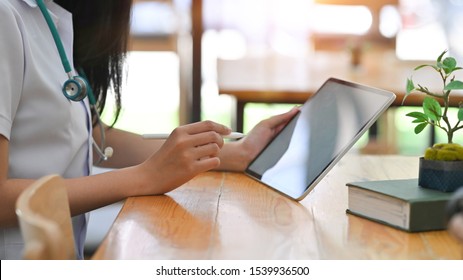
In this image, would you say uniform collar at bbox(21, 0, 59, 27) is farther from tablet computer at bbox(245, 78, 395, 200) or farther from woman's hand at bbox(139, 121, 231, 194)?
tablet computer at bbox(245, 78, 395, 200)

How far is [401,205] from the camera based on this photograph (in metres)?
0.94

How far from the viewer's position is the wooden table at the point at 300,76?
3379 mm

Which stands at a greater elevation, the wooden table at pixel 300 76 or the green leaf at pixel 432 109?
the green leaf at pixel 432 109

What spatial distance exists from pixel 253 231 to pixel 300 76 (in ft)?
9.67

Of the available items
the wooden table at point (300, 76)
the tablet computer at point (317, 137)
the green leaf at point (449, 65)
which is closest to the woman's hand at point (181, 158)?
the tablet computer at point (317, 137)

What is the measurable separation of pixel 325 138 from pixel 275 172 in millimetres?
117

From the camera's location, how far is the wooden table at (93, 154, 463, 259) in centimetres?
86

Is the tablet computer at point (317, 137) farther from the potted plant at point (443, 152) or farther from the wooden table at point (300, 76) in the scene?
the wooden table at point (300, 76)

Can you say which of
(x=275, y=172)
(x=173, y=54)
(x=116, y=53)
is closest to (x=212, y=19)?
(x=173, y=54)

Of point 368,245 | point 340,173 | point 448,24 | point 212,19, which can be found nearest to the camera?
point 368,245

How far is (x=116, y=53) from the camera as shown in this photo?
1.56m

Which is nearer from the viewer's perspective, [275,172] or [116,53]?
[275,172]

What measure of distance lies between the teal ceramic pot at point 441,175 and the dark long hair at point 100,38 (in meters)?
0.76
